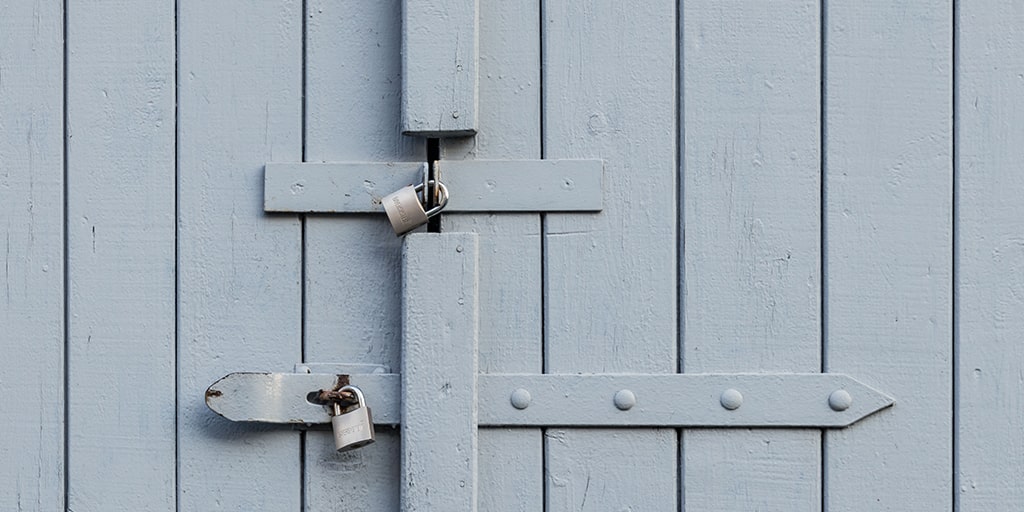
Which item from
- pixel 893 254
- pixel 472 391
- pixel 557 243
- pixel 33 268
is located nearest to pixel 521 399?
pixel 472 391

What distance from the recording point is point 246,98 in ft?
3.23

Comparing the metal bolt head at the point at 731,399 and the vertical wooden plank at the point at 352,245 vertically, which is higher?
the vertical wooden plank at the point at 352,245

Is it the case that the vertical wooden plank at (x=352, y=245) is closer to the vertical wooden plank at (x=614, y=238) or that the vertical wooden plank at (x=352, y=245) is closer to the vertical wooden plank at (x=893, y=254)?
the vertical wooden plank at (x=614, y=238)

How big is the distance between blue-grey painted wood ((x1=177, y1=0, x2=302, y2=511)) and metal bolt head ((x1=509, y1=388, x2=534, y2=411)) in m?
0.23

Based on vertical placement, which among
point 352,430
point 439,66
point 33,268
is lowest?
point 352,430

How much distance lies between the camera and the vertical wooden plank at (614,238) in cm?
96

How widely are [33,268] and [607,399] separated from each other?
0.61 m

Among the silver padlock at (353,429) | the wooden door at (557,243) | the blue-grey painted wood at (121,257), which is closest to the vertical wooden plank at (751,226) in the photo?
the wooden door at (557,243)

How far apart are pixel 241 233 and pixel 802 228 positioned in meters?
0.57

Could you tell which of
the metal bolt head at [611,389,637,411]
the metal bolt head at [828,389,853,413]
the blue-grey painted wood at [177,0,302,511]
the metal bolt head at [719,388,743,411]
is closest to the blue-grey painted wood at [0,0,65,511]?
the blue-grey painted wood at [177,0,302,511]

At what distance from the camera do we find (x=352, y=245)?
98cm

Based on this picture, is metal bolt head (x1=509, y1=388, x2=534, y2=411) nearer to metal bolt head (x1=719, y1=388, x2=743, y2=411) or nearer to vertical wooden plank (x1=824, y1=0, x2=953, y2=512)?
metal bolt head (x1=719, y1=388, x2=743, y2=411)

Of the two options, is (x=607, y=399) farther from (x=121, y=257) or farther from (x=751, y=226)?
(x=121, y=257)

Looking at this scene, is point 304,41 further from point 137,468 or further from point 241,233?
point 137,468
